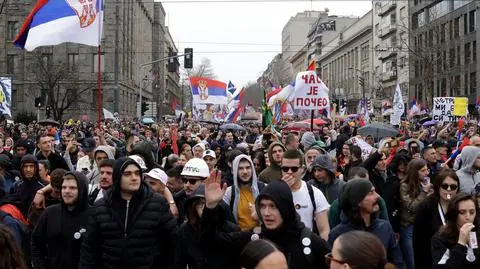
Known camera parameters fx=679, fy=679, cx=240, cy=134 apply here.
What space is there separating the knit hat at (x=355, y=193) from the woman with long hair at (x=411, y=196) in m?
2.19

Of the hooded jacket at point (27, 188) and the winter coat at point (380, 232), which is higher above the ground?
the hooded jacket at point (27, 188)

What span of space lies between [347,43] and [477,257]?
4140 inches

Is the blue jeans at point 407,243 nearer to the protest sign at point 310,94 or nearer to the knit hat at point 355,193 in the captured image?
the knit hat at point 355,193

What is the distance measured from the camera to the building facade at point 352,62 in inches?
3794

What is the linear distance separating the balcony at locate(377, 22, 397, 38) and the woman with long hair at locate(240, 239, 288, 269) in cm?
8384

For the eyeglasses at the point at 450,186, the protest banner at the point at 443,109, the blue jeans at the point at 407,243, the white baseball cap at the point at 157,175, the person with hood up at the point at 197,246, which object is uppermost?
the protest banner at the point at 443,109

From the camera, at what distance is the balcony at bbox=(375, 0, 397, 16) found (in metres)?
86.8

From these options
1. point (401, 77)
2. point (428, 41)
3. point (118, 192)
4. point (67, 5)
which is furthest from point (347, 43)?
point (118, 192)

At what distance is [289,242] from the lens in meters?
4.68

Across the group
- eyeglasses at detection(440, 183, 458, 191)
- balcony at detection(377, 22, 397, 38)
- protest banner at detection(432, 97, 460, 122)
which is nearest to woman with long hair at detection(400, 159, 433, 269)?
eyeglasses at detection(440, 183, 458, 191)

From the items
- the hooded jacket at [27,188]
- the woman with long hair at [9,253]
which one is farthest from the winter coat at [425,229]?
Result: the hooded jacket at [27,188]

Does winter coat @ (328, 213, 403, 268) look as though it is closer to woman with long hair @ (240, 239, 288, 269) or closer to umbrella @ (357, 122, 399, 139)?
woman with long hair @ (240, 239, 288, 269)

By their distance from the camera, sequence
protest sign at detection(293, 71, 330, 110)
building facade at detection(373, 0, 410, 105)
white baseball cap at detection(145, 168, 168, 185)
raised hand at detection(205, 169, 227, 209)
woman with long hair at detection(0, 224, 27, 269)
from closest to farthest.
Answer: woman with long hair at detection(0, 224, 27, 269), raised hand at detection(205, 169, 227, 209), white baseball cap at detection(145, 168, 168, 185), protest sign at detection(293, 71, 330, 110), building facade at detection(373, 0, 410, 105)

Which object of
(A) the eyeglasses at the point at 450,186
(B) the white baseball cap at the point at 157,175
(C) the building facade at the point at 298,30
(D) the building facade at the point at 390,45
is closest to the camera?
(A) the eyeglasses at the point at 450,186
